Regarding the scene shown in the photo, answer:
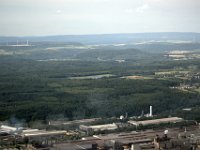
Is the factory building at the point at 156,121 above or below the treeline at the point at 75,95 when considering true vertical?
below

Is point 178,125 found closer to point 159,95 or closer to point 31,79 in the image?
point 159,95

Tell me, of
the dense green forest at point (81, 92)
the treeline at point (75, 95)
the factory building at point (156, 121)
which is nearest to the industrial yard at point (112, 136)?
the factory building at point (156, 121)

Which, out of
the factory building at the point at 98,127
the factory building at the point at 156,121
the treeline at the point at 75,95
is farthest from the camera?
the treeline at the point at 75,95

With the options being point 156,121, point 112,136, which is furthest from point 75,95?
point 112,136

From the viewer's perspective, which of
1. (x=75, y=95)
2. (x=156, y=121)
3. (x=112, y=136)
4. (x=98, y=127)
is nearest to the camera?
(x=112, y=136)

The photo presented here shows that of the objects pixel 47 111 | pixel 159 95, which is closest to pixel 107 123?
pixel 47 111

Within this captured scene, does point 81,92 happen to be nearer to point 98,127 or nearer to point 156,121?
point 156,121

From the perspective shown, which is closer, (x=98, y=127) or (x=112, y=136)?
(x=112, y=136)

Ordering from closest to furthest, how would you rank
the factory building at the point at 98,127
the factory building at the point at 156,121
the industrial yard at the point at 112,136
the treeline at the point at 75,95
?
the industrial yard at the point at 112,136 < the factory building at the point at 98,127 < the factory building at the point at 156,121 < the treeline at the point at 75,95

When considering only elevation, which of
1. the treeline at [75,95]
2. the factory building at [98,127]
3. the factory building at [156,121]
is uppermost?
the treeline at [75,95]

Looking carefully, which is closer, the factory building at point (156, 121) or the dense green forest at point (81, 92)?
the factory building at point (156, 121)

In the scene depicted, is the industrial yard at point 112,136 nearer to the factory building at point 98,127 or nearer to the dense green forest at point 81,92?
the factory building at point 98,127

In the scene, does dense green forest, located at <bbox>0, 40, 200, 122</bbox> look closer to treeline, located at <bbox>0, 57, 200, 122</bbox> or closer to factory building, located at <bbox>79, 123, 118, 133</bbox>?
treeline, located at <bbox>0, 57, 200, 122</bbox>

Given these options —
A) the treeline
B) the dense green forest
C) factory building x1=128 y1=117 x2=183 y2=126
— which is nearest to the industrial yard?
factory building x1=128 y1=117 x2=183 y2=126
